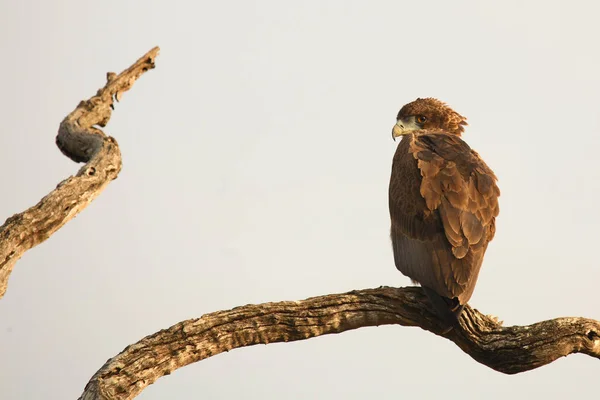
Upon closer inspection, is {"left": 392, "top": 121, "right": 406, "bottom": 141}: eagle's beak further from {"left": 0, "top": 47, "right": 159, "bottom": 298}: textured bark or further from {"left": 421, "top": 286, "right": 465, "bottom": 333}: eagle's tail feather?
{"left": 421, "top": 286, "right": 465, "bottom": 333}: eagle's tail feather

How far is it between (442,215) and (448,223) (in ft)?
0.42

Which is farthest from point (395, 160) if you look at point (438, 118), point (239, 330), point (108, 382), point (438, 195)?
point (108, 382)

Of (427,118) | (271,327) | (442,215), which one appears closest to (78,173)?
(271,327)

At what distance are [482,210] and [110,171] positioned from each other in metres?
3.58

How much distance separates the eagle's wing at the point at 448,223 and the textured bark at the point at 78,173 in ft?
9.57

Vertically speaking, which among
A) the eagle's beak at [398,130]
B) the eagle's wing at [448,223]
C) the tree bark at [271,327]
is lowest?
the tree bark at [271,327]

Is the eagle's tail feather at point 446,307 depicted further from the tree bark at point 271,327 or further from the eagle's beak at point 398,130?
the eagle's beak at point 398,130

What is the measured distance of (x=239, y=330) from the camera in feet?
24.5

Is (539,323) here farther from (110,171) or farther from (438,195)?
(110,171)

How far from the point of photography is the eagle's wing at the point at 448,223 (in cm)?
858

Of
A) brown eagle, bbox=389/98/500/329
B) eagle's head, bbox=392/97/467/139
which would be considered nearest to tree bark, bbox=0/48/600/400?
brown eagle, bbox=389/98/500/329

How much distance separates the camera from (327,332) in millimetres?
7809

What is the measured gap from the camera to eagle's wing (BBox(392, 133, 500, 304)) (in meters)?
8.58

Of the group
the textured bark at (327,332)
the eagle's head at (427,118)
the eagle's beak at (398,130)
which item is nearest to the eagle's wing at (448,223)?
the textured bark at (327,332)
